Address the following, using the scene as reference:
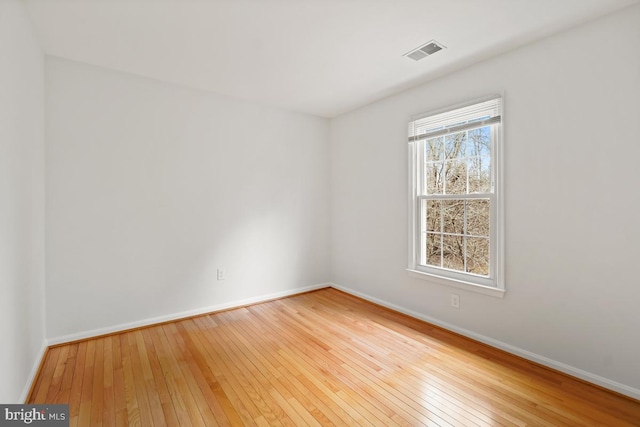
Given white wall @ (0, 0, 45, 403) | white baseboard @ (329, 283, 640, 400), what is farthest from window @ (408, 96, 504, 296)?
white wall @ (0, 0, 45, 403)

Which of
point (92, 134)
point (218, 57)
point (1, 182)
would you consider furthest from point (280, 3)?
point (92, 134)

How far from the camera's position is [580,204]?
2.15 m

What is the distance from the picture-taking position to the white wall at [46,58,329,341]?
105 inches

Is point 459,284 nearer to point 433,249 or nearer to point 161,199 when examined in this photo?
point 433,249

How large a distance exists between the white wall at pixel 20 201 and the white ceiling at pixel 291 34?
0.40 metres

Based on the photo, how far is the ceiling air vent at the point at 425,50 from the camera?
243cm

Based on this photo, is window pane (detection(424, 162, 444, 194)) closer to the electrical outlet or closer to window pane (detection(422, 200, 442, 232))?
window pane (detection(422, 200, 442, 232))

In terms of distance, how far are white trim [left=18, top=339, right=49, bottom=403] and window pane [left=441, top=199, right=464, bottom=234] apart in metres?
3.56

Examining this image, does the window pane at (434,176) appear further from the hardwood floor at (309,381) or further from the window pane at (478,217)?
the hardwood floor at (309,381)

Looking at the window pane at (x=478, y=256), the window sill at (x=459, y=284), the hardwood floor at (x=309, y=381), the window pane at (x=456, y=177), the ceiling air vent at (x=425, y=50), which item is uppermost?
the ceiling air vent at (x=425, y=50)

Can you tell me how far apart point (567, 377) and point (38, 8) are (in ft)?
14.9

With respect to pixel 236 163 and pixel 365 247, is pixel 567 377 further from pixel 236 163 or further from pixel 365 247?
pixel 236 163

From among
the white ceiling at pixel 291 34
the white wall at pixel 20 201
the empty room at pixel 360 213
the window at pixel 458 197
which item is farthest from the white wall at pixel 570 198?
the white wall at pixel 20 201

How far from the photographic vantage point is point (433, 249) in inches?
126
